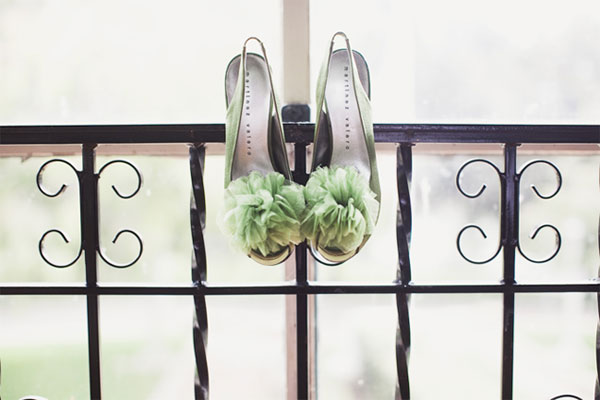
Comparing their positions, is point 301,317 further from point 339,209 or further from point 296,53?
point 296,53

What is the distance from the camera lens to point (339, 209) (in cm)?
92

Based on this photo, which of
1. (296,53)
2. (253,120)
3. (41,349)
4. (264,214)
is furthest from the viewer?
(41,349)

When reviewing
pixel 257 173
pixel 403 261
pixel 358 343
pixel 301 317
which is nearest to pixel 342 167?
pixel 257 173

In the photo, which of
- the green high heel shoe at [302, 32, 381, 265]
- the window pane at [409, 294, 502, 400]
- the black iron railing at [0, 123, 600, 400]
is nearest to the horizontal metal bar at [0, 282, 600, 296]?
the black iron railing at [0, 123, 600, 400]

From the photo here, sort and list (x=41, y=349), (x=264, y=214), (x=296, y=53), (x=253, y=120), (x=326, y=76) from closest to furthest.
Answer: (x=264, y=214) < (x=326, y=76) < (x=253, y=120) < (x=296, y=53) < (x=41, y=349)

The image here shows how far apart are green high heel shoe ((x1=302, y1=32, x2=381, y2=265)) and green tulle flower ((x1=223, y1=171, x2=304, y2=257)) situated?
4 centimetres

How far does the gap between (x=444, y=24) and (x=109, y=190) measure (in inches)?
52.6

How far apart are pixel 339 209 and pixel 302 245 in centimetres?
25

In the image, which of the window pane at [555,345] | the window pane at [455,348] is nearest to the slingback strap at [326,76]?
the window pane at [455,348]

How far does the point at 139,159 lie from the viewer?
139cm

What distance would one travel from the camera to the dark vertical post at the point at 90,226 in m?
1.12

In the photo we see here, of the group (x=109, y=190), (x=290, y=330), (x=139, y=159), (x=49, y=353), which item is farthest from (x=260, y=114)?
(x=49, y=353)

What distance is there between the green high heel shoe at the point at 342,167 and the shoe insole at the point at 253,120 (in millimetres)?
158

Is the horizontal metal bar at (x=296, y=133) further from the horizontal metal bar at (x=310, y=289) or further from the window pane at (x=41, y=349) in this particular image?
the window pane at (x=41, y=349)
